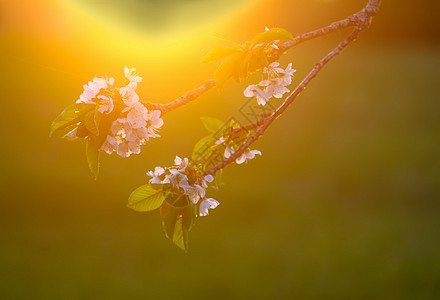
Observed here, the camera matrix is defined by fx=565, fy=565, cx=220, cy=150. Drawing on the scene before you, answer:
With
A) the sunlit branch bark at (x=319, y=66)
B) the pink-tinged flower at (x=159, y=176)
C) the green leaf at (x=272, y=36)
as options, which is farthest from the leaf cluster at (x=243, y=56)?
the pink-tinged flower at (x=159, y=176)

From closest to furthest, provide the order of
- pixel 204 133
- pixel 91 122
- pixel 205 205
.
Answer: pixel 91 122, pixel 205 205, pixel 204 133

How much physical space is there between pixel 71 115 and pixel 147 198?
0.26m

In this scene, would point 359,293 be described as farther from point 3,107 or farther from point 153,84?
point 3,107

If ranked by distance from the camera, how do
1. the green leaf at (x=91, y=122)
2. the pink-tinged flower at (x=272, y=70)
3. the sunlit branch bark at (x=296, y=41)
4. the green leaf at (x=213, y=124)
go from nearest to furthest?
the green leaf at (x=91, y=122)
the sunlit branch bark at (x=296, y=41)
the pink-tinged flower at (x=272, y=70)
the green leaf at (x=213, y=124)

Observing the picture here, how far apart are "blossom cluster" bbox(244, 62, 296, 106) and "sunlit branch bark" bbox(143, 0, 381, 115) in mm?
53

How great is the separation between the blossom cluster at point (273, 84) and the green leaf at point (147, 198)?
37cm

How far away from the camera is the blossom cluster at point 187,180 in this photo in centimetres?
128

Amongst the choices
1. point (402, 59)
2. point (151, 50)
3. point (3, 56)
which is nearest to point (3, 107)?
point (3, 56)

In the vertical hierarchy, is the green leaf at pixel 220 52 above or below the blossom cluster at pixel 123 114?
above

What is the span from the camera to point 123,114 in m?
1.26

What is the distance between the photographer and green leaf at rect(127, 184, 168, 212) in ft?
4.38

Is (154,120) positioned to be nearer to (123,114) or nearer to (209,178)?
(123,114)

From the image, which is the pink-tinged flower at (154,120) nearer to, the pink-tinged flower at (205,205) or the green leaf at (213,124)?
the pink-tinged flower at (205,205)

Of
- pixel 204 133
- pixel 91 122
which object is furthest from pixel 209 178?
pixel 204 133
